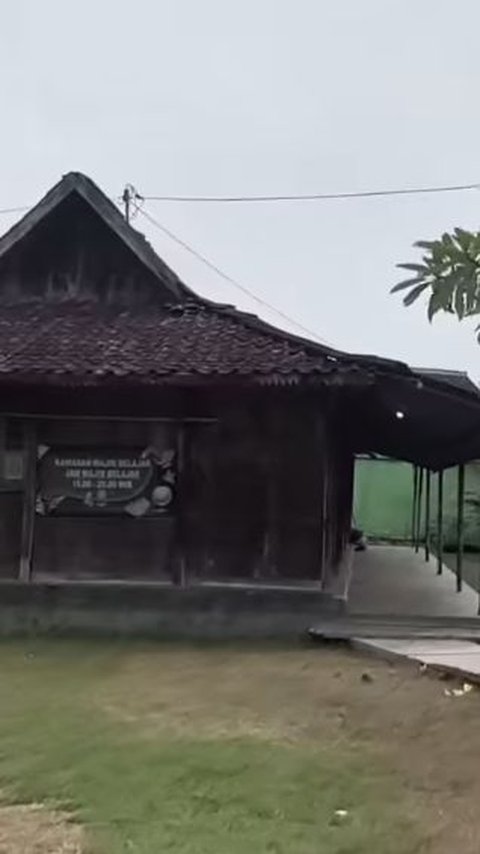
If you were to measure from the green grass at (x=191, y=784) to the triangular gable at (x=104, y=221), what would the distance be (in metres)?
5.29

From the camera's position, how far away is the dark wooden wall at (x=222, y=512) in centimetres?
955

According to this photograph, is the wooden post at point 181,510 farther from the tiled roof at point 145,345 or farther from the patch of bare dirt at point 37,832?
the patch of bare dirt at point 37,832

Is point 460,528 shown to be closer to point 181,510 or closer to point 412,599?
point 412,599

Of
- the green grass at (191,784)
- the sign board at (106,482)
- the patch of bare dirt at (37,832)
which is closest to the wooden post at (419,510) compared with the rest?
the sign board at (106,482)

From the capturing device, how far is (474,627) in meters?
9.34

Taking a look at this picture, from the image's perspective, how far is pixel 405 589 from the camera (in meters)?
12.7

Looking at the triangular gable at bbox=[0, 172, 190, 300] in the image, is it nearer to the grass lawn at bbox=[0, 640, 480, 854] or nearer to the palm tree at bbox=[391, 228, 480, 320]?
the grass lawn at bbox=[0, 640, 480, 854]

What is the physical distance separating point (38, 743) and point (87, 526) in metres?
4.27

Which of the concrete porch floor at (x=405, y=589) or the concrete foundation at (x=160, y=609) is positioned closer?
the concrete foundation at (x=160, y=609)

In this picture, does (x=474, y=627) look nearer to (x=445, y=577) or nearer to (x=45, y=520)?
(x=45, y=520)

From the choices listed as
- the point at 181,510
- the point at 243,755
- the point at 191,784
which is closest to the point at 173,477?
the point at 181,510

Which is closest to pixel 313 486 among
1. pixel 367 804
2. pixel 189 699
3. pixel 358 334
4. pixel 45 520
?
pixel 45 520

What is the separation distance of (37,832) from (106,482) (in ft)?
18.4

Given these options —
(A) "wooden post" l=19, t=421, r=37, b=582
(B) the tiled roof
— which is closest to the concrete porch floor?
(B) the tiled roof
